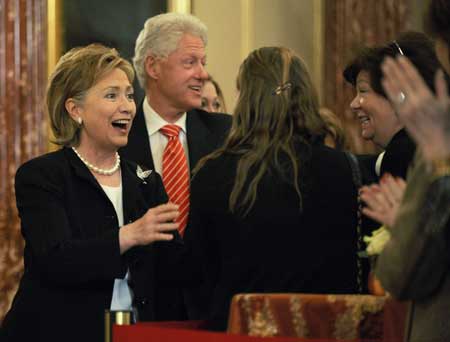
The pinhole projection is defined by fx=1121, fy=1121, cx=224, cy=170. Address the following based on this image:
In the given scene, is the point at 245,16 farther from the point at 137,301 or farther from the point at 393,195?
the point at 393,195

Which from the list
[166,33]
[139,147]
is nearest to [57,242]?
[139,147]

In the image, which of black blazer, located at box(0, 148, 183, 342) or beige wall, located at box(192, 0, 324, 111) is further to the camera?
beige wall, located at box(192, 0, 324, 111)

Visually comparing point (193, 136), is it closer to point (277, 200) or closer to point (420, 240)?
point (277, 200)

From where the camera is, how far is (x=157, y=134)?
5.42 m

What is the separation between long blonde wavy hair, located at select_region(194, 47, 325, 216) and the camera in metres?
3.73

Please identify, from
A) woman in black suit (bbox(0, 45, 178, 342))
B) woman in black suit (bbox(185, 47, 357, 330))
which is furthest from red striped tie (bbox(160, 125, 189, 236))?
woman in black suit (bbox(185, 47, 357, 330))

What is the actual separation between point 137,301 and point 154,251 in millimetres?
221

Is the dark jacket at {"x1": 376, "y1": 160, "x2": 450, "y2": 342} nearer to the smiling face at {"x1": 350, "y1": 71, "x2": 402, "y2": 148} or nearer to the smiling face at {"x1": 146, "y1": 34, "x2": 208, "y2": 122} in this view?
the smiling face at {"x1": 350, "y1": 71, "x2": 402, "y2": 148}

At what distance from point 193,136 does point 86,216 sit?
43.7 inches

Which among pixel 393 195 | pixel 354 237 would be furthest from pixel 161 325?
pixel 393 195

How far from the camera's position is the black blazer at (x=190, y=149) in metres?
4.90

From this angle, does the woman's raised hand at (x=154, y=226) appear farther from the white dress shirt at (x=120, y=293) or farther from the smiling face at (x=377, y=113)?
the smiling face at (x=377, y=113)

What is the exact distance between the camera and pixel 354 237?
376cm

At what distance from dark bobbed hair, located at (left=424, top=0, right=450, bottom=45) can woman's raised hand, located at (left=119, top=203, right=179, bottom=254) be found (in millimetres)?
1560
